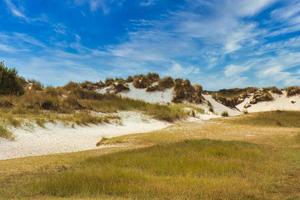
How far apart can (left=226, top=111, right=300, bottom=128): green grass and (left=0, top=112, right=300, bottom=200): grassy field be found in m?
21.0

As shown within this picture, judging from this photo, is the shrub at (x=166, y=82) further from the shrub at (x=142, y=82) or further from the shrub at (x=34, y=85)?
the shrub at (x=34, y=85)

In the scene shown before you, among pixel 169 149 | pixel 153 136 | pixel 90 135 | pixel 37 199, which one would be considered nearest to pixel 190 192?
pixel 37 199

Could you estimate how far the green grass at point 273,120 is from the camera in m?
41.8

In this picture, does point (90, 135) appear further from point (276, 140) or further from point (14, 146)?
point (276, 140)

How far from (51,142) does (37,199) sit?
15227 mm

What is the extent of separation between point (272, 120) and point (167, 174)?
32550mm

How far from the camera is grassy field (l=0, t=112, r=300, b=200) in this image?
1045cm

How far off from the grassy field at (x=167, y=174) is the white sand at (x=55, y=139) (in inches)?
185

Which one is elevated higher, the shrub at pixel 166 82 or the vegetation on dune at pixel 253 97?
the shrub at pixel 166 82

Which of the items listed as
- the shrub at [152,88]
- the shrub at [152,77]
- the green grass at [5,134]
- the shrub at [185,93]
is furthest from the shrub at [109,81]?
the green grass at [5,134]

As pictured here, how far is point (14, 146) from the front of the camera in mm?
21656

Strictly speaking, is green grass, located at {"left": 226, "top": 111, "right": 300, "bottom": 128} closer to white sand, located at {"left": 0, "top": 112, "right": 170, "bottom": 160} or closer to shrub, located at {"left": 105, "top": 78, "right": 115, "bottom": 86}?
white sand, located at {"left": 0, "top": 112, "right": 170, "bottom": 160}

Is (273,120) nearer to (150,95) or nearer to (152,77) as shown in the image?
(150,95)

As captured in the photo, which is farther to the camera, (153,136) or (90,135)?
(90,135)
